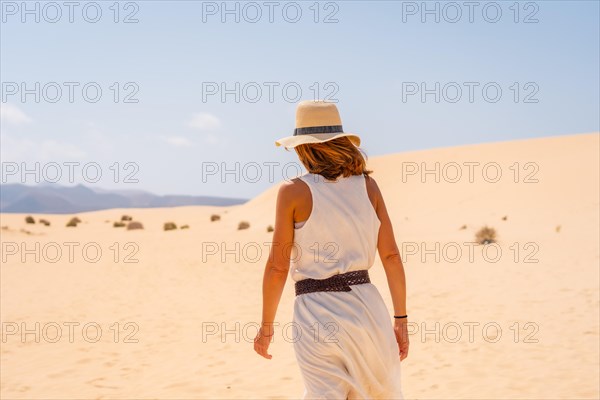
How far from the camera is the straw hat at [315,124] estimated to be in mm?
2758

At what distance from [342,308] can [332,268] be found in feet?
0.59

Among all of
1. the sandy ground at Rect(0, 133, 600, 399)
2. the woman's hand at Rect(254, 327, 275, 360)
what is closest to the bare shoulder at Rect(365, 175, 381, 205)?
the woman's hand at Rect(254, 327, 275, 360)

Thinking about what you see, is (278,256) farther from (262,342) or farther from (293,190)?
(262,342)

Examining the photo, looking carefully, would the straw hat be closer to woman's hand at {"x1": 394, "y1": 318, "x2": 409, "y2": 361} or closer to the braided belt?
the braided belt

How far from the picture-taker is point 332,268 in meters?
2.71

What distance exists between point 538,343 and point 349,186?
5.87 metres

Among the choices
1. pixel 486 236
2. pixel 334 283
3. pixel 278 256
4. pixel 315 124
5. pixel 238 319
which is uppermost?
pixel 315 124

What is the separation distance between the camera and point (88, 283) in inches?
549

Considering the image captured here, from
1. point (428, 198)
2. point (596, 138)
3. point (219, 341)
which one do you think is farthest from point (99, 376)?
point (596, 138)

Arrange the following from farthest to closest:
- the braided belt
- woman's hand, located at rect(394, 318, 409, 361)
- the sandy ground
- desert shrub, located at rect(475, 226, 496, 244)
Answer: desert shrub, located at rect(475, 226, 496, 244) → the sandy ground → woman's hand, located at rect(394, 318, 409, 361) → the braided belt

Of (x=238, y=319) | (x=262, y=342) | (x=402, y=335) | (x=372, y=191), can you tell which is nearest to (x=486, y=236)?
(x=238, y=319)

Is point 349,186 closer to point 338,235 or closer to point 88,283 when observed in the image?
point 338,235

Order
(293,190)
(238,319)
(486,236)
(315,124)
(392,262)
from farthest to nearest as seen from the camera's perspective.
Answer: (486,236), (238,319), (392,262), (315,124), (293,190)

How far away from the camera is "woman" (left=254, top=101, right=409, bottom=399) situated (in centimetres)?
264
